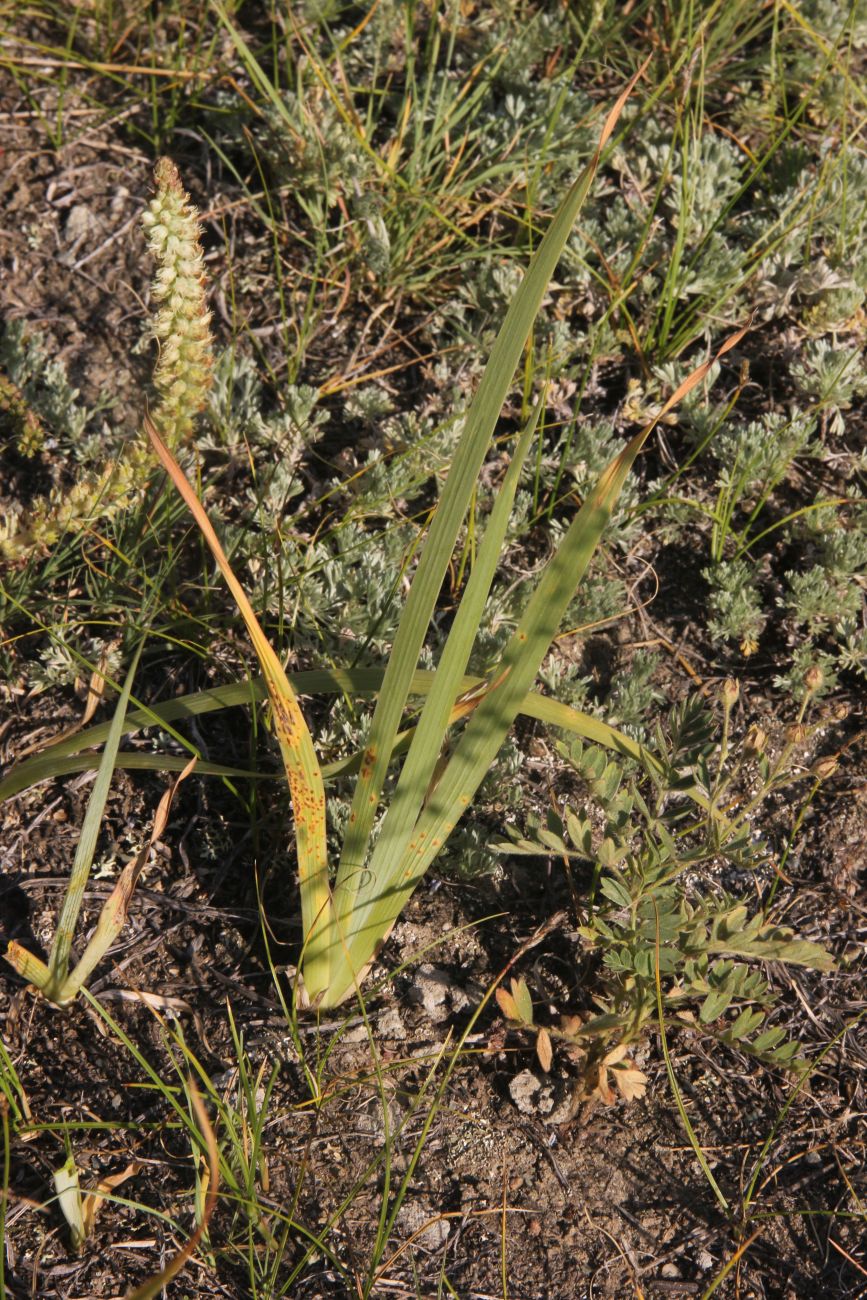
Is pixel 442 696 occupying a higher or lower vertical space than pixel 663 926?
higher

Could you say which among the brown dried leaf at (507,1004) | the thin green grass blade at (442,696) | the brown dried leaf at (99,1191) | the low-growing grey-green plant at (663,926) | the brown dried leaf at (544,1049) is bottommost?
the brown dried leaf at (99,1191)

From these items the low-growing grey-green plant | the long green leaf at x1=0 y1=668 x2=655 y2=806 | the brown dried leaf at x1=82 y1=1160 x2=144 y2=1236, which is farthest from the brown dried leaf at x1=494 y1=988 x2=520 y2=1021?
the brown dried leaf at x1=82 y1=1160 x2=144 y2=1236

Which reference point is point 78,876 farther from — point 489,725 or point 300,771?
point 489,725

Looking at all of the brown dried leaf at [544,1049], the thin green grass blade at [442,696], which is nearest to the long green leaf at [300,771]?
the thin green grass blade at [442,696]

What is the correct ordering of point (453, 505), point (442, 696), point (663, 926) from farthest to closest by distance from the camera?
point (663, 926), point (442, 696), point (453, 505)

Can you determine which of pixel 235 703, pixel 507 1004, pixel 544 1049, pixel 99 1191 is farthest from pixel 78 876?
pixel 544 1049

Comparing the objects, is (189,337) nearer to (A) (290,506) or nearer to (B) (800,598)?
(A) (290,506)

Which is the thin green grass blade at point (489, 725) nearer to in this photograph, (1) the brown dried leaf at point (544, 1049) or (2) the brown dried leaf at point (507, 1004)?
(2) the brown dried leaf at point (507, 1004)
